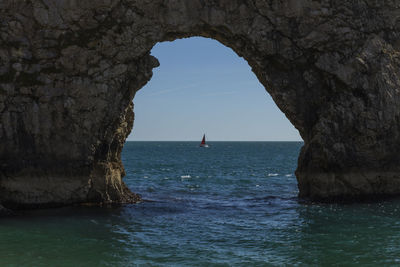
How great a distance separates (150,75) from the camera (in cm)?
2477

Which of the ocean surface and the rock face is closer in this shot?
the ocean surface

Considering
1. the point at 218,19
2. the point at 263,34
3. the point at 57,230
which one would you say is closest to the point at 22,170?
the point at 57,230

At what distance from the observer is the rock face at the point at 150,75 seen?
73.6 feet

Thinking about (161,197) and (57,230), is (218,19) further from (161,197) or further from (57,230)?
(57,230)

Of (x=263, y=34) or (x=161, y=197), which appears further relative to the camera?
(x=161, y=197)

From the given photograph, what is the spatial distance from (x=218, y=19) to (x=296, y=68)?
5753mm

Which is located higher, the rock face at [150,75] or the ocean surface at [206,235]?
the rock face at [150,75]

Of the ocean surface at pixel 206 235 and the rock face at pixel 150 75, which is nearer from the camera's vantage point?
the ocean surface at pixel 206 235

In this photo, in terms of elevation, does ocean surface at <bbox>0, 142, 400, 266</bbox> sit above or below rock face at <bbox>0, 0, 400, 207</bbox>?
below

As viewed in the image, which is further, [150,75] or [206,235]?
[150,75]

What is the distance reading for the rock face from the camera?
22438 mm

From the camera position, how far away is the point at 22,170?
22266 mm

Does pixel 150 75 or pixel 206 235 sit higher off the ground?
pixel 150 75

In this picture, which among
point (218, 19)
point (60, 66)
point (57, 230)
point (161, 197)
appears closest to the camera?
point (57, 230)
